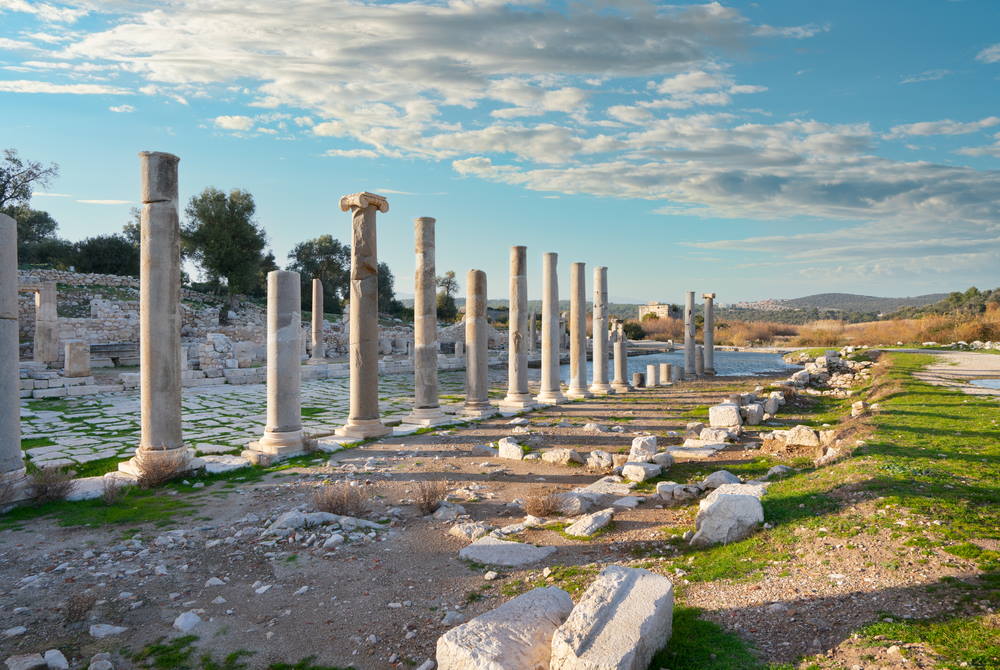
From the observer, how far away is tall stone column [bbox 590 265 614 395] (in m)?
20.6

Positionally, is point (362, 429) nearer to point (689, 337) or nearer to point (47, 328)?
point (47, 328)

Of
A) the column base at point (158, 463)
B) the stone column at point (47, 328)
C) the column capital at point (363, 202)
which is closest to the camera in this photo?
the column base at point (158, 463)

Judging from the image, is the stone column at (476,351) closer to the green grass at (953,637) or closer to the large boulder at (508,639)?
the large boulder at (508,639)

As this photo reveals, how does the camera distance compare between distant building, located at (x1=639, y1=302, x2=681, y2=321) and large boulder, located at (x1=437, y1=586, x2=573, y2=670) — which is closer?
large boulder, located at (x1=437, y1=586, x2=573, y2=670)

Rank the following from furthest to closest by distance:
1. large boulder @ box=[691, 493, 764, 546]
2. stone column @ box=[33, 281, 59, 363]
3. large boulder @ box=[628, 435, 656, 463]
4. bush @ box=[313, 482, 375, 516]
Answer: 1. stone column @ box=[33, 281, 59, 363]
2. large boulder @ box=[628, 435, 656, 463]
3. bush @ box=[313, 482, 375, 516]
4. large boulder @ box=[691, 493, 764, 546]

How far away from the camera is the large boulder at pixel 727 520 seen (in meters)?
5.83

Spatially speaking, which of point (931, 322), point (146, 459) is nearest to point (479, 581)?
point (146, 459)

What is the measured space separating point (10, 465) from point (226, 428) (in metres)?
5.01

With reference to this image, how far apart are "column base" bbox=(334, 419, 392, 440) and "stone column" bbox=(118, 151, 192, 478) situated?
133 inches

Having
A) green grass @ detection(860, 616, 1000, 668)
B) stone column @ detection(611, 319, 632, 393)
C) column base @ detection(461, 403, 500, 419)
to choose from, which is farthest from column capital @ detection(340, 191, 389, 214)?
stone column @ detection(611, 319, 632, 393)

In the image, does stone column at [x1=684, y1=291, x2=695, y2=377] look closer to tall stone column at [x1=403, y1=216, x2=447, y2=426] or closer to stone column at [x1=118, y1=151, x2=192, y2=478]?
tall stone column at [x1=403, y1=216, x2=447, y2=426]

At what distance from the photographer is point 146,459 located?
8609 millimetres

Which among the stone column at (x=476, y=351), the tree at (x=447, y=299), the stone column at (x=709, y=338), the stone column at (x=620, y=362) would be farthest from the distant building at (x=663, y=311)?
the stone column at (x=476, y=351)

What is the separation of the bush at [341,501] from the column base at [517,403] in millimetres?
8761
